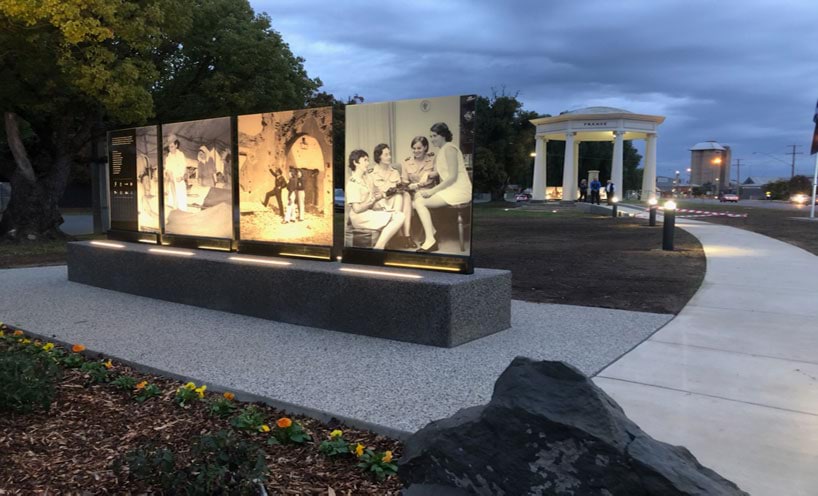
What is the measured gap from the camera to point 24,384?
3908 mm

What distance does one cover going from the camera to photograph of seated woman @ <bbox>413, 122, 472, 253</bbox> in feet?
21.2

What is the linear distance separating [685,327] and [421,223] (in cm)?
326

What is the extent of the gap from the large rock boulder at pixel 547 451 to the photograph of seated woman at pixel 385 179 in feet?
14.2

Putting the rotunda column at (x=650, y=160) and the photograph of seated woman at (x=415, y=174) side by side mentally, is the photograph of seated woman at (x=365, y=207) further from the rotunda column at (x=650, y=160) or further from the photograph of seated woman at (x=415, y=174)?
the rotunda column at (x=650, y=160)

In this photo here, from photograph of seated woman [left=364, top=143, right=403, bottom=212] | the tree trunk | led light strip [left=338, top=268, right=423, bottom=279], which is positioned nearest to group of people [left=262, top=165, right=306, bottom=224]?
photograph of seated woman [left=364, top=143, right=403, bottom=212]

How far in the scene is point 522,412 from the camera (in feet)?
8.36

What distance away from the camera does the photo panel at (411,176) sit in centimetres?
646

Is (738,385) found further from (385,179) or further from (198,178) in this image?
(198,178)

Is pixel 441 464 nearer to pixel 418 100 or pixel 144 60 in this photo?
pixel 418 100

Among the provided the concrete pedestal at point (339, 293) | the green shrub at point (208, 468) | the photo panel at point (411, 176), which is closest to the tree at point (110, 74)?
the concrete pedestal at point (339, 293)

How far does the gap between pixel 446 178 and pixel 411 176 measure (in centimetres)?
45

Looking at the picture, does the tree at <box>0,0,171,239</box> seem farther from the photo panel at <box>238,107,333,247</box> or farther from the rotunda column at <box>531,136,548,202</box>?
the rotunda column at <box>531,136,548,202</box>

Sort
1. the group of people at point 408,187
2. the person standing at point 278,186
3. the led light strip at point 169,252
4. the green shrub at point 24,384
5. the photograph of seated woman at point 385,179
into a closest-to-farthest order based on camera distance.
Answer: the green shrub at point 24,384 → the group of people at point 408,187 → the photograph of seated woman at point 385,179 → the person standing at point 278,186 → the led light strip at point 169,252

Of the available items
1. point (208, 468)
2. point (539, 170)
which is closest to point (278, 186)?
point (208, 468)
